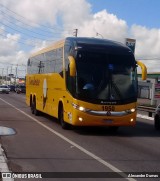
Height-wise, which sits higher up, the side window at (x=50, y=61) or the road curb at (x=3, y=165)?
the side window at (x=50, y=61)

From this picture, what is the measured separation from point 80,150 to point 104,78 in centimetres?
449

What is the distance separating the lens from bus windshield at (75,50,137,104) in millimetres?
16031

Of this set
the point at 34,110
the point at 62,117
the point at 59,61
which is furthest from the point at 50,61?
the point at 34,110

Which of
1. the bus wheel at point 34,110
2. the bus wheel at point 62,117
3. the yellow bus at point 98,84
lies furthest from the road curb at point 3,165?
the bus wheel at point 34,110

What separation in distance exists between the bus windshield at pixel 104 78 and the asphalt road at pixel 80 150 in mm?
1411

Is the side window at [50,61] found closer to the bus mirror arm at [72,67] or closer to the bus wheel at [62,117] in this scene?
the bus wheel at [62,117]

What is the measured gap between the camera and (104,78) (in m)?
16.2

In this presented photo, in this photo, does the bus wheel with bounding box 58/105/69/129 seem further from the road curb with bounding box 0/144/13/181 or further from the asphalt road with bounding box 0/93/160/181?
the road curb with bounding box 0/144/13/181

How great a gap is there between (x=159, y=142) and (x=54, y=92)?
5.86 meters

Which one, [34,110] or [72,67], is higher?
[72,67]

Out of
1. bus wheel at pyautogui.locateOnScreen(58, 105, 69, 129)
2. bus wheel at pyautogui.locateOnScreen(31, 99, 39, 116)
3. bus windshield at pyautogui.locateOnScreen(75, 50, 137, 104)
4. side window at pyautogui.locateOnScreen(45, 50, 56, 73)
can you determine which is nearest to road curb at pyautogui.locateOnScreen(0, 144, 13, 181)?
bus windshield at pyautogui.locateOnScreen(75, 50, 137, 104)

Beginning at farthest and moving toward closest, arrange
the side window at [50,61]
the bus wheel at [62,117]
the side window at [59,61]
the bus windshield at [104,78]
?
1. the side window at [50,61]
2. the side window at [59,61]
3. the bus wheel at [62,117]
4. the bus windshield at [104,78]

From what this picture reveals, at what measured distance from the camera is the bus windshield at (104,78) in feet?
52.6

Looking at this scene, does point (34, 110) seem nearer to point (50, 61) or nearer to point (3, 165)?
point (50, 61)
